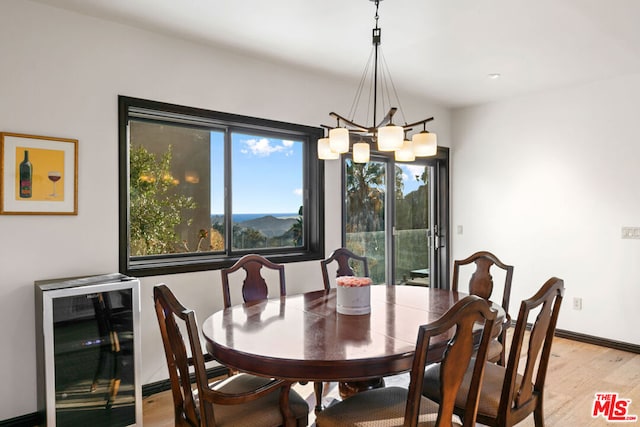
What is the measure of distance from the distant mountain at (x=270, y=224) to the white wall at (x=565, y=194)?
8.21 ft

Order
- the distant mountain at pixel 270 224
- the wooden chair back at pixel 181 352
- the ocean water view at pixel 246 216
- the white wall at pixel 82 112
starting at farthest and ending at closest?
the distant mountain at pixel 270 224 < the ocean water view at pixel 246 216 < the white wall at pixel 82 112 < the wooden chair back at pixel 181 352

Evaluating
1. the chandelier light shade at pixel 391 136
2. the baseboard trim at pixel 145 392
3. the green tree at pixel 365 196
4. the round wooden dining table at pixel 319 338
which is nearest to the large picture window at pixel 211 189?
the green tree at pixel 365 196

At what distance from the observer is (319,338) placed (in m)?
1.90

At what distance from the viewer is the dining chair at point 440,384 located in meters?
1.46

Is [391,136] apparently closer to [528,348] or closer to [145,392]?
[528,348]

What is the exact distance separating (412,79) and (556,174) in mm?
1870

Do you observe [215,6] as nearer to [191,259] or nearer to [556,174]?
[191,259]

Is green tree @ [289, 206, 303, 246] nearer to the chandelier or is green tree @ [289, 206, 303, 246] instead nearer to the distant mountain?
Result: the distant mountain

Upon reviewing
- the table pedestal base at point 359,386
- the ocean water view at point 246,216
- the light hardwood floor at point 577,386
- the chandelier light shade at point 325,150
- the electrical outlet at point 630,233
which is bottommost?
the light hardwood floor at point 577,386

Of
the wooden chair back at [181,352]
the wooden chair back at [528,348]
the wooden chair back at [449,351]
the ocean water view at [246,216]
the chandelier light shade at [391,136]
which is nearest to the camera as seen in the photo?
the wooden chair back at [449,351]

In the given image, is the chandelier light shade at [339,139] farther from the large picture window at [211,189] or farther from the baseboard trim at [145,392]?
the baseboard trim at [145,392]

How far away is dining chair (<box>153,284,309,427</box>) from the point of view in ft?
5.39

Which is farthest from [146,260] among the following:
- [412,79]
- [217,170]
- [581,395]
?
[581,395]

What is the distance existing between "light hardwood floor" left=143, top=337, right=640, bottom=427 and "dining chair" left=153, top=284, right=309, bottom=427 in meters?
0.98
